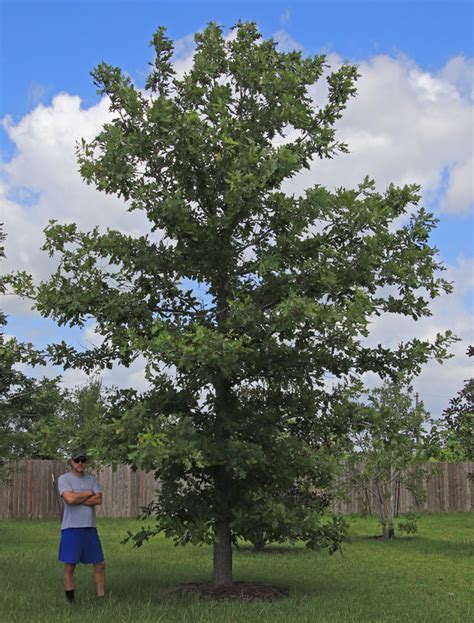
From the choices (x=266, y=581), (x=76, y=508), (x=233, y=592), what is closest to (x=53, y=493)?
(x=266, y=581)

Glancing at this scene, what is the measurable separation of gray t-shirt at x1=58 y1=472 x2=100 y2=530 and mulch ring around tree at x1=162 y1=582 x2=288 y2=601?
4.74 ft

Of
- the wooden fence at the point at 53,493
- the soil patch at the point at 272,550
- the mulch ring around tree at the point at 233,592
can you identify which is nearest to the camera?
the mulch ring around tree at the point at 233,592

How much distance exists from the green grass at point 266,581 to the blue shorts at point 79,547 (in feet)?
1.68

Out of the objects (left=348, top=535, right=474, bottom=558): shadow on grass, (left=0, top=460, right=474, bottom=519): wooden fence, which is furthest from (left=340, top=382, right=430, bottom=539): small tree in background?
(left=0, top=460, right=474, bottom=519): wooden fence

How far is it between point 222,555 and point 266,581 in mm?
1752

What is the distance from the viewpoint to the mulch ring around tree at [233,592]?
Result: 403 inches

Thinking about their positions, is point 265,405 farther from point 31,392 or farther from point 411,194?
point 31,392

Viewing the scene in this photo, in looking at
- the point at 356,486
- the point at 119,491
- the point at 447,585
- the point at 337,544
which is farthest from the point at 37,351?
the point at 119,491

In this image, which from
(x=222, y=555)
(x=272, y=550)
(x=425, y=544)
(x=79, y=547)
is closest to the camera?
(x=79, y=547)

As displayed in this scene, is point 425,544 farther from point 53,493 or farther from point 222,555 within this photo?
point 53,493

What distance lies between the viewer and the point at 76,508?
33.5 feet

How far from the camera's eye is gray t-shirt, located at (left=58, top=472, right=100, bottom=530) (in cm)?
1018

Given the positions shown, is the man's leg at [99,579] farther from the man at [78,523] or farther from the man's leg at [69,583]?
the man's leg at [69,583]

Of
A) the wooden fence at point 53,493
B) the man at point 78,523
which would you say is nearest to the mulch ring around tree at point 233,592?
the man at point 78,523
